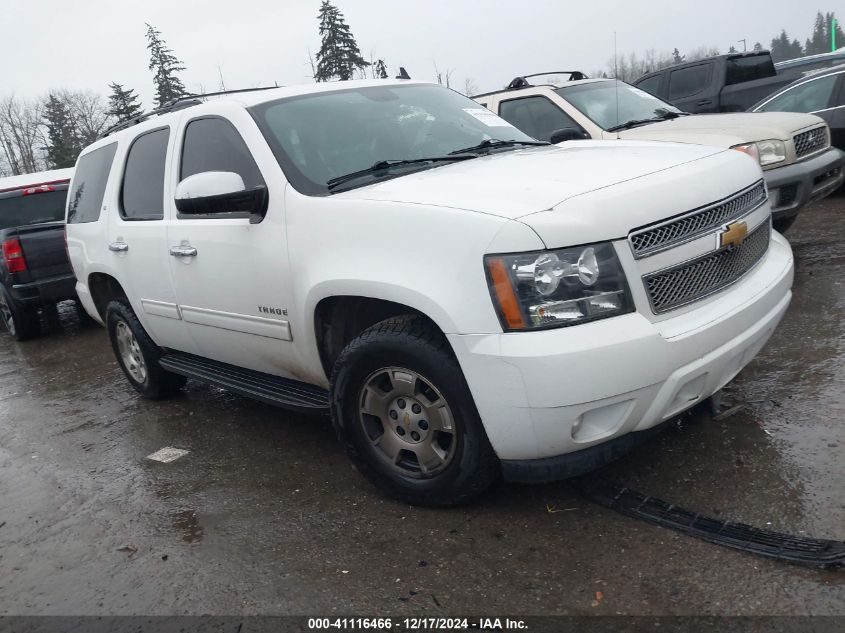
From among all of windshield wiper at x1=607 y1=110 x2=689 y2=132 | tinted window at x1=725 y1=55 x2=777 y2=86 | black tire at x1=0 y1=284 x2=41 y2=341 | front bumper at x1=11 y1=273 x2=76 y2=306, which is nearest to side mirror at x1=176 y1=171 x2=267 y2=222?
windshield wiper at x1=607 y1=110 x2=689 y2=132

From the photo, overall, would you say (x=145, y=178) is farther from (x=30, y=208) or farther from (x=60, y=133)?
(x=60, y=133)

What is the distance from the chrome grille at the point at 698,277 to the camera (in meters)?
2.70

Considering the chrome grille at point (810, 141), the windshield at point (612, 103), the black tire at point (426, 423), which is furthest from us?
the windshield at point (612, 103)

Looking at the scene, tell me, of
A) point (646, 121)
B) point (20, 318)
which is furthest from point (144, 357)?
point (646, 121)

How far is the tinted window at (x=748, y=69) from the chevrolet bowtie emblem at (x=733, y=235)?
388 inches

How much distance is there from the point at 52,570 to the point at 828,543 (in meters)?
3.05

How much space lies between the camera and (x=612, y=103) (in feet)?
24.4

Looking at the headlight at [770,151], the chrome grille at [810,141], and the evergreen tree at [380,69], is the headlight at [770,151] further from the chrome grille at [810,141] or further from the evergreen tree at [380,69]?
the evergreen tree at [380,69]

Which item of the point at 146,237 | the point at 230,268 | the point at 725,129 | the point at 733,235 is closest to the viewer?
the point at 733,235

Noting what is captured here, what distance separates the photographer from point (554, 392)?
8.30ft

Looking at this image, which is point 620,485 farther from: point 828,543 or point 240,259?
Result: point 240,259

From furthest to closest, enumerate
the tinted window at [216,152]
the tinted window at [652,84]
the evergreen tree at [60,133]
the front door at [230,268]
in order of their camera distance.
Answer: the evergreen tree at [60,133] < the tinted window at [652,84] < the tinted window at [216,152] < the front door at [230,268]

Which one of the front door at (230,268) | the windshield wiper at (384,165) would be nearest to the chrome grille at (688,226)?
the windshield wiper at (384,165)

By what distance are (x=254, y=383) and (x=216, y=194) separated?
1.08m
